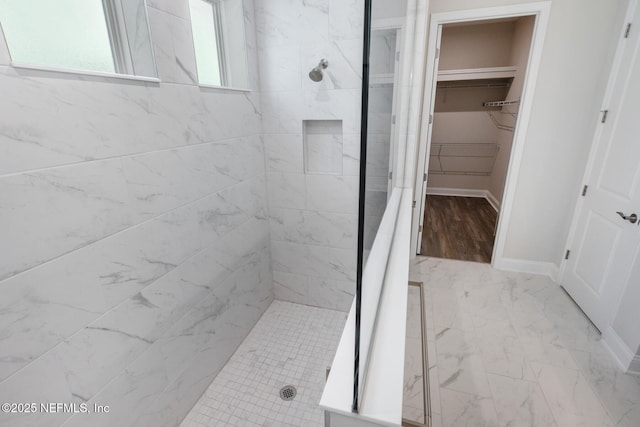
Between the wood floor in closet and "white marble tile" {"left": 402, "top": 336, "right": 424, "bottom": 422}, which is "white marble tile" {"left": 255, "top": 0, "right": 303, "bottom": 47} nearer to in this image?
"white marble tile" {"left": 402, "top": 336, "right": 424, "bottom": 422}

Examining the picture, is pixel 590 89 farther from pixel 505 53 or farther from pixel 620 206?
pixel 505 53

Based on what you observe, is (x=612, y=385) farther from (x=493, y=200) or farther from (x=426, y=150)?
(x=493, y=200)

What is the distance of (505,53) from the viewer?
4.27m

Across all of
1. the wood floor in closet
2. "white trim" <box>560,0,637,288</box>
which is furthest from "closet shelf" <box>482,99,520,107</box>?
"white trim" <box>560,0,637,288</box>

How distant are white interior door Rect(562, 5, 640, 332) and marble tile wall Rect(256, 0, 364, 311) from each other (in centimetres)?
177

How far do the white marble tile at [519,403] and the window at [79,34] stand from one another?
245cm

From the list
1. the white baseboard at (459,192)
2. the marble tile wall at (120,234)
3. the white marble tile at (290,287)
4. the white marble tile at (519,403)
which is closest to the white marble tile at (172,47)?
the marble tile wall at (120,234)

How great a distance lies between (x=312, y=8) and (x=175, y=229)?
1.69 metres

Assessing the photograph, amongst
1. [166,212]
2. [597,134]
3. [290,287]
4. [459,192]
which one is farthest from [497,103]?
[166,212]

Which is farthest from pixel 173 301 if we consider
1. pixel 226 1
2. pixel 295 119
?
pixel 226 1

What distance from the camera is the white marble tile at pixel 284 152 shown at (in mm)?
2244

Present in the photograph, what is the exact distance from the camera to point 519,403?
158 cm

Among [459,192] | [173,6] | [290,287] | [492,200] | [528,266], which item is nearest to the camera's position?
[173,6]

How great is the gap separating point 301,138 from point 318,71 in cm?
48
